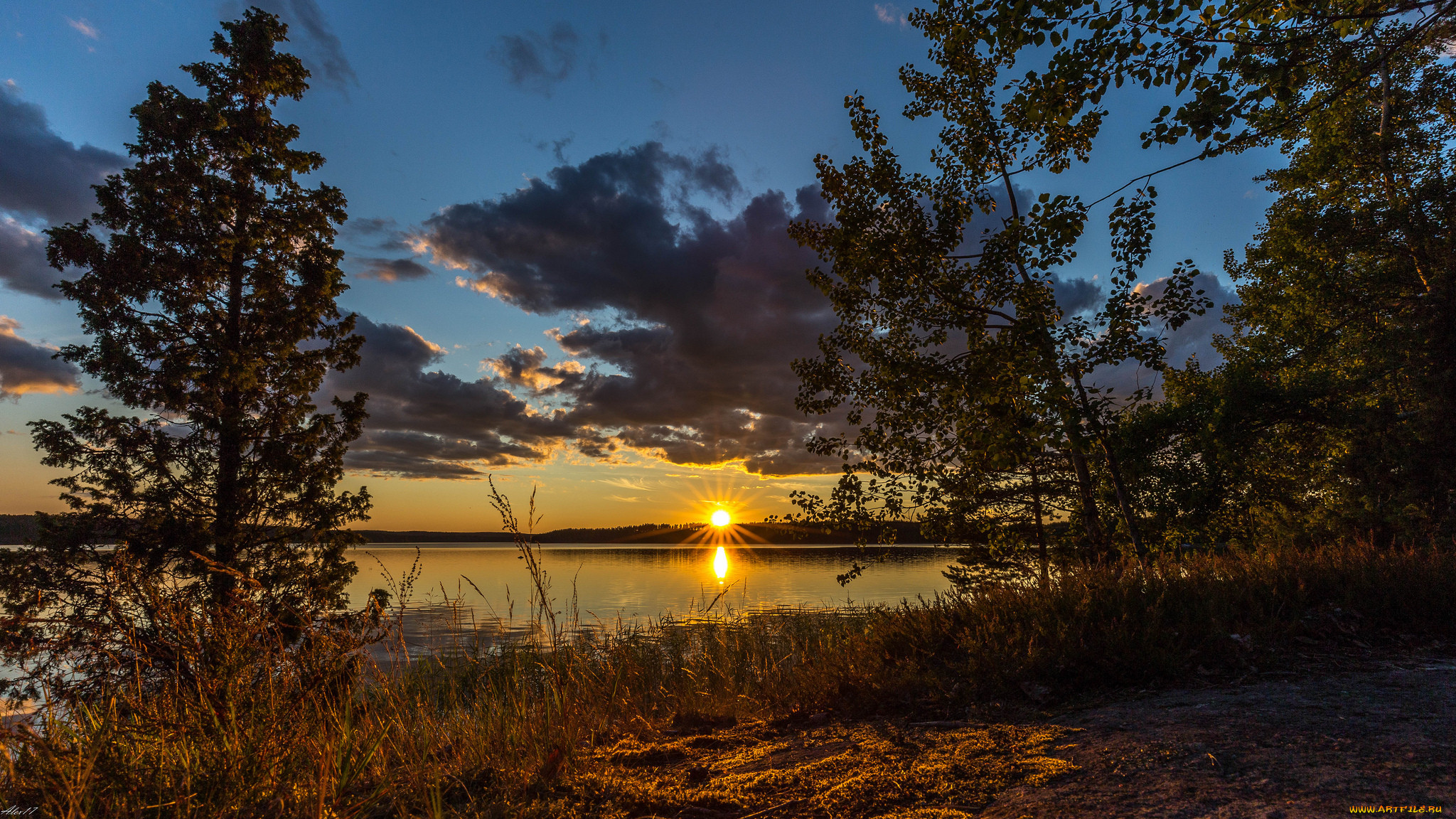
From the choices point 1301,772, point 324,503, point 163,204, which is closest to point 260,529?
point 324,503

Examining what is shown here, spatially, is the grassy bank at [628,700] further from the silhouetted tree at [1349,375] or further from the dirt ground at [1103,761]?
the silhouetted tree at [1349,375]

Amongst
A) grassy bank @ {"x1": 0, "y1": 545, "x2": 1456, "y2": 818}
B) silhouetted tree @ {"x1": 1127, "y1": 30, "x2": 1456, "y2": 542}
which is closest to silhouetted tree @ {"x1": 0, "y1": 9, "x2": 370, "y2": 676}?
grassy bank @ {"x1": 0, "y1": 545, "x2": 1456, "y2": 818}

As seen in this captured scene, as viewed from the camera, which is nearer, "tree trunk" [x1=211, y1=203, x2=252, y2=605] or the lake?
"tree trunk" [x1=211, y1=203, x2=252, y2=605]

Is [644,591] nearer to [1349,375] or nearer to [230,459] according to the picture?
[230,459]

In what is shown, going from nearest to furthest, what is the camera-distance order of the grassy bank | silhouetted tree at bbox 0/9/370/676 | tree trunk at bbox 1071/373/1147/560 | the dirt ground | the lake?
the dirt ground < the grassy bank < tree trunk at bbox 1071/373/1147/560 < silhouetted tree at bbox 0/9/370/676 < the lake

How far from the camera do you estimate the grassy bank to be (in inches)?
118

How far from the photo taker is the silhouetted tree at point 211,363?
13.7 meters

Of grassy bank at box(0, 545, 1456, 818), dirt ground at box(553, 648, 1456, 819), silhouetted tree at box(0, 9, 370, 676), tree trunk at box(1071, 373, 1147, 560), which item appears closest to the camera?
dirt ground at box(553, 648, 1456, 819)

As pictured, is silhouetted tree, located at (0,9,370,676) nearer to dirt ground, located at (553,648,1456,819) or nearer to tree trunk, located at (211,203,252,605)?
tree trunk, located at (211,203,252,605)

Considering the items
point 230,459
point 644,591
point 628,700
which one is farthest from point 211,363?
point 644,591

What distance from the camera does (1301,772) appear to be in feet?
8.56

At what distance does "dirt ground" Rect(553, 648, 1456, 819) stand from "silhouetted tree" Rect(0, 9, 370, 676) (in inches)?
519

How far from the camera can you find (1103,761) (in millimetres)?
2963

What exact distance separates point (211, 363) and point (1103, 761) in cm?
1902
